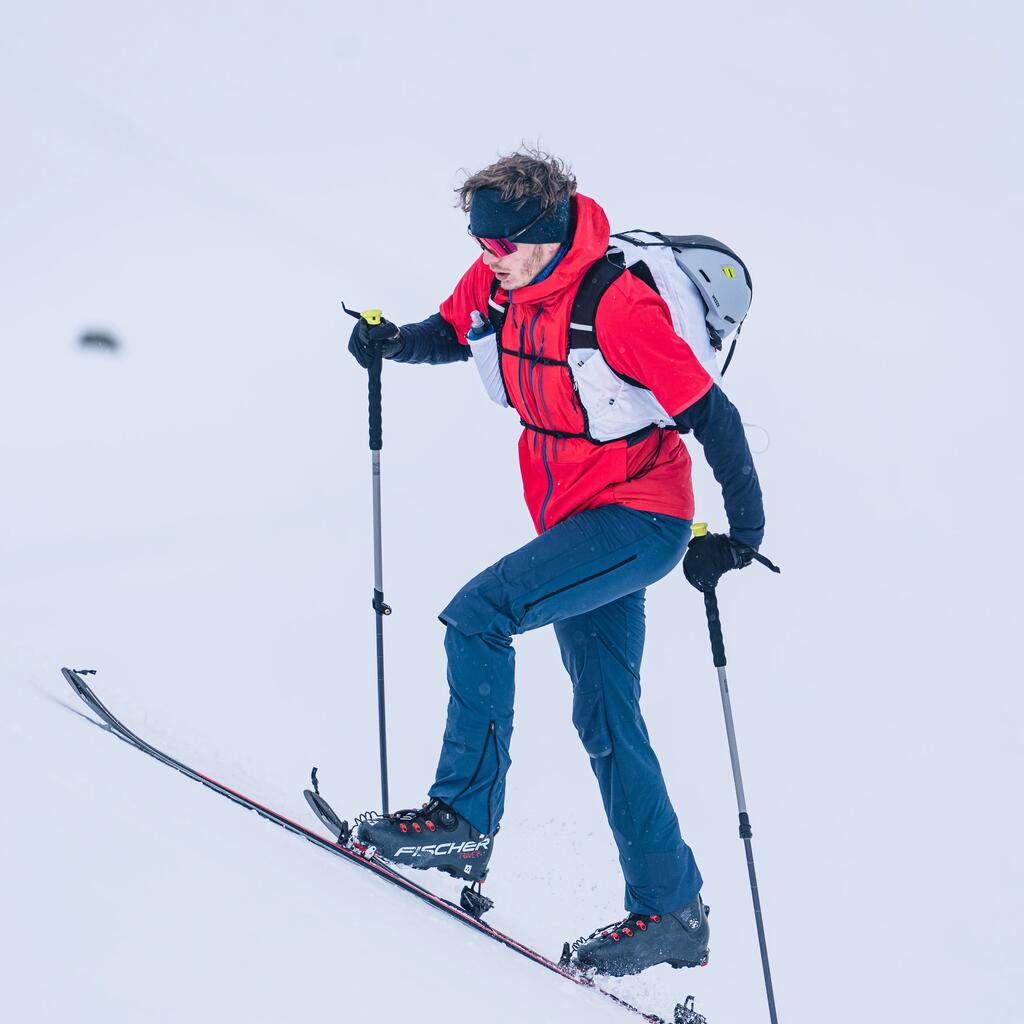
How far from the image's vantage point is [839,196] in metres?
18.9

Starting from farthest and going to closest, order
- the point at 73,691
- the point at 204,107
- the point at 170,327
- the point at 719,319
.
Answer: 1. the point at 204,107
2. the point at 170,327
3. the point at 73,691
4. the point at 719,319

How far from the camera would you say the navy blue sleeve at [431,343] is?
12.7ft

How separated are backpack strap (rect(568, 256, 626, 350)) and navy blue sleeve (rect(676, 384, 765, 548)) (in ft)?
1.18

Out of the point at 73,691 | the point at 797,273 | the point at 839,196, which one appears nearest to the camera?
the point at 73,691

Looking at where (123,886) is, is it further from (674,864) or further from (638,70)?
(638,70)

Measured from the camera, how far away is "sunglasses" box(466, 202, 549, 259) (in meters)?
3.07

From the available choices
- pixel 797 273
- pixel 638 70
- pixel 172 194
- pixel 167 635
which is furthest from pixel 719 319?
pixel 638 70

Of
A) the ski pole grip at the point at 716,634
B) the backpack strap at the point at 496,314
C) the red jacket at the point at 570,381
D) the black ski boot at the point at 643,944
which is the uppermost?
the backpack strap at the point at 496,314

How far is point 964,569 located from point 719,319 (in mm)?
9162

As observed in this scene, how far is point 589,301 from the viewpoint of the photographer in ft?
10.1

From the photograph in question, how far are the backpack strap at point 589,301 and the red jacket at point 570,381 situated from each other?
0.02 metres

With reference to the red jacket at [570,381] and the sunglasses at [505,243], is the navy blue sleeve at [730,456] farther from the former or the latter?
the sunglasses at [505,243]

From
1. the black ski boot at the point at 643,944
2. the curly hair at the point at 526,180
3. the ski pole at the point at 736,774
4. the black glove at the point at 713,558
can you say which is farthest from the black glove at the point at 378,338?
the black ski boot at the point at 643,944

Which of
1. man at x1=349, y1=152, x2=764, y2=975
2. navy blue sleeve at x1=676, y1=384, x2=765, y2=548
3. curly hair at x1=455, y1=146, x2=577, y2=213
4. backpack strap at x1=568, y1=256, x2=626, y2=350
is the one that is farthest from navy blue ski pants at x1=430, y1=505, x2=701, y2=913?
curly hair at x1=455, y1=146, x2=577, y2=213
